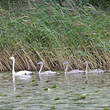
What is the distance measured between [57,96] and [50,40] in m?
6.39

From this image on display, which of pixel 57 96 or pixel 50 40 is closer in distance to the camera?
pixel 57 96

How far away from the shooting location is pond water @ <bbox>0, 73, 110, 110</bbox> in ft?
25.8

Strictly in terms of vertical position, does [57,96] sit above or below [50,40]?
below

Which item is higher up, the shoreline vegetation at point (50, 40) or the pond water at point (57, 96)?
the shoreline vegetation at point (50, 40)

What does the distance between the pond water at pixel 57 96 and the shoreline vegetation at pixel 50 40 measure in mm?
3509

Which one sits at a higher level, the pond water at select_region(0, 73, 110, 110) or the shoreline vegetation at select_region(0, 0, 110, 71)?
the shoreline vegetation at select_region(0, 0, 110, 71)

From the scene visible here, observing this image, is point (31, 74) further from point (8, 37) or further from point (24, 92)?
point (24, 92)

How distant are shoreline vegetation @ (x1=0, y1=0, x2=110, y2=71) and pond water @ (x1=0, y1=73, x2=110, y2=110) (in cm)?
351

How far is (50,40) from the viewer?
1526 centimetres

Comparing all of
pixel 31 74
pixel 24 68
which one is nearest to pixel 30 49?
pixel 24 68

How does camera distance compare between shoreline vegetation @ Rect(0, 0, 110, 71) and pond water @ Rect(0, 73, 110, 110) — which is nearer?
pond water @ Rect(0, 73, 110, 110)

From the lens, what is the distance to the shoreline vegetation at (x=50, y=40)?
15.2 metres

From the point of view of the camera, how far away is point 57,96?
29.5 ft

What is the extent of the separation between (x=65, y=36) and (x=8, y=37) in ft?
6.03
